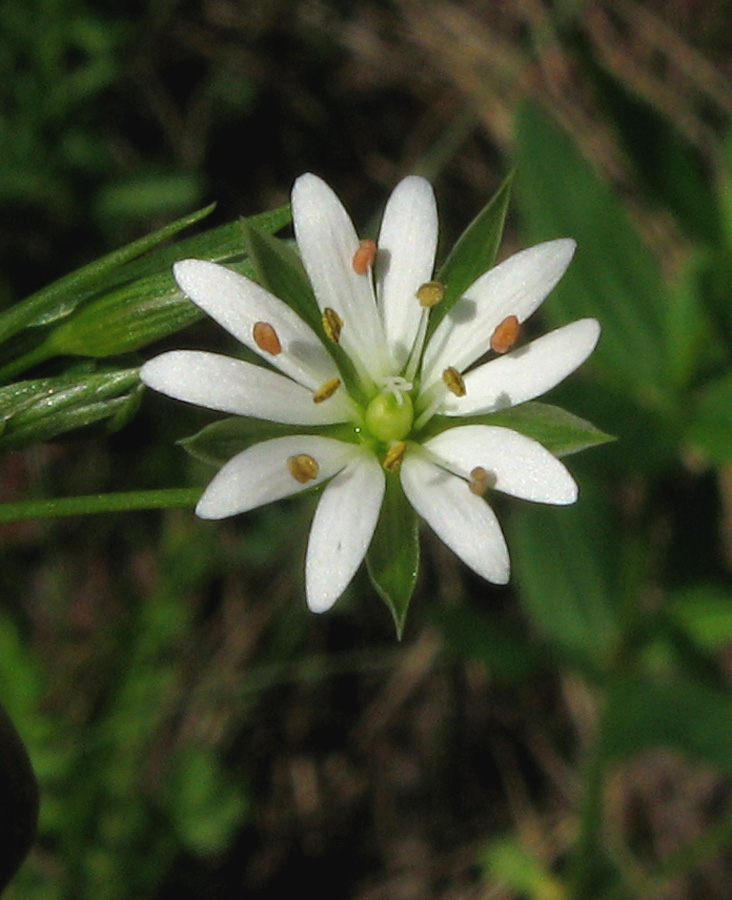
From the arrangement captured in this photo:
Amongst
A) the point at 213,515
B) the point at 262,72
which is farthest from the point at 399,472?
the point at 262,72

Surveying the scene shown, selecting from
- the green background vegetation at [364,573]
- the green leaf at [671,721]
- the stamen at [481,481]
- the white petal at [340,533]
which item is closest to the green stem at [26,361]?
the white petal at [340,533]

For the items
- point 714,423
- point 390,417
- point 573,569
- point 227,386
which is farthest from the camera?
point 573,569

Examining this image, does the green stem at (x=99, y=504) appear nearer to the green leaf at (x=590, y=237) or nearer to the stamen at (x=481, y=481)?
the stamen at (x=481, y=481)

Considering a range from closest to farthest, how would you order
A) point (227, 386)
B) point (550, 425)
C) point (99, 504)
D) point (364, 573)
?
point (99, 504) < point (227, 386) < point (550, 425) < point (364, 573)

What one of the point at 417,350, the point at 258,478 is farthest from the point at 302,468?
the point at 417,350

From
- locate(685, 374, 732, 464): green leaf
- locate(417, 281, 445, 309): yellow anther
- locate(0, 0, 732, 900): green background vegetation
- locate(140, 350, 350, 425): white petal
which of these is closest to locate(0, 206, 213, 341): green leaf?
locate(140, 350, 350, 425): white petal

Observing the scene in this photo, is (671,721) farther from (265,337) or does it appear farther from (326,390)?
Result: (265,337)

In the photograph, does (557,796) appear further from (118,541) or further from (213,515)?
(213,515)
